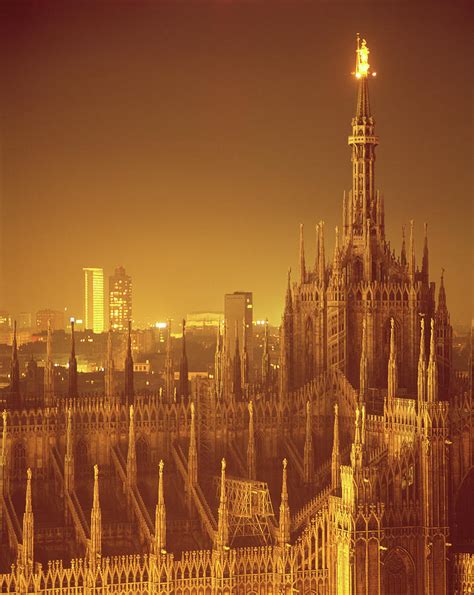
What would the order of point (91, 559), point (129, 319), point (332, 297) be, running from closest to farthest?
point (91, 559), point (332, 297), point (129, 319)

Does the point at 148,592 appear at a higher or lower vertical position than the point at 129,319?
lower

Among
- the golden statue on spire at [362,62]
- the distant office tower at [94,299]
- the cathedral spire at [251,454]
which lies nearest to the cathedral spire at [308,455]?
the cathedral spire at [251,454]

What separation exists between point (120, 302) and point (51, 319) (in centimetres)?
480

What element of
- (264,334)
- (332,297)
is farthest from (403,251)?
(264,334)

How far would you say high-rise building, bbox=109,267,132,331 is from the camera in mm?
96250

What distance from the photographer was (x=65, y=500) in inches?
2992

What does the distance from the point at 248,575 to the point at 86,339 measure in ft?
95.1

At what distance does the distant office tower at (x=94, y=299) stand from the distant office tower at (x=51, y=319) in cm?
152

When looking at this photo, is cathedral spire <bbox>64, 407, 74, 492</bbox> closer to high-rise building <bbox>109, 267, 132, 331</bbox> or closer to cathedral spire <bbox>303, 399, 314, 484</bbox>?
cathedral spire <bbox>303, 399, 314, 484</bbox>

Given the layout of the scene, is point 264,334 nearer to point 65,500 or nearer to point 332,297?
point 332,297

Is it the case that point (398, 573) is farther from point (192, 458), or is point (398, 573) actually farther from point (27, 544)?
point (27, 544)

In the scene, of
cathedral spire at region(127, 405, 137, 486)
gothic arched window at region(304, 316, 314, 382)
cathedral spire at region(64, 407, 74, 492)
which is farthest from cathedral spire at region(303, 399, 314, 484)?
cathedral spire at region(64, 407, 74, 492)

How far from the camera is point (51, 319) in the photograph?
93.9 meters

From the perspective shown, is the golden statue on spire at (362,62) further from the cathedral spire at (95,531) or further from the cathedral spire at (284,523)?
the cathedral spire at (95,531)
